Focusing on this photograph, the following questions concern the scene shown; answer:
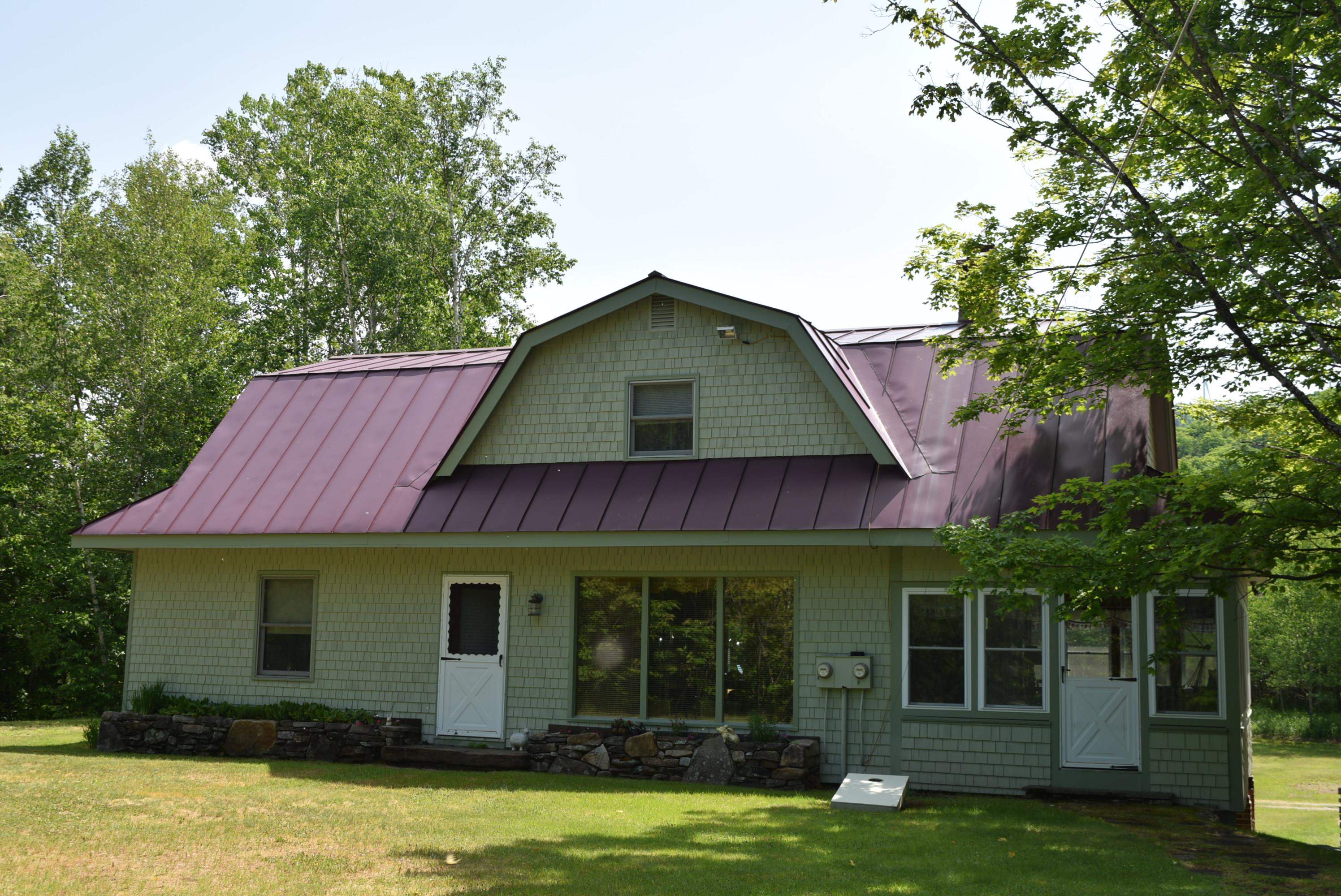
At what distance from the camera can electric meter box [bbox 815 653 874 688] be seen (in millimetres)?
12461

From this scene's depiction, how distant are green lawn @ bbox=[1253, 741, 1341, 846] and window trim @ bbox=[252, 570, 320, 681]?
12096 mm

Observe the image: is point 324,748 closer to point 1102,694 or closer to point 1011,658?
point 1011,658

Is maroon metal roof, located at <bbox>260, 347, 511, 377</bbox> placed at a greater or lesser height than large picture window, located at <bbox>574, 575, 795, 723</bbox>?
greater

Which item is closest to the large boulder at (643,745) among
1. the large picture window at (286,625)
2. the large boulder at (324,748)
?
the large boulder at (324,748)

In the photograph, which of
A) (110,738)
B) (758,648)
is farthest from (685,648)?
(110,738)

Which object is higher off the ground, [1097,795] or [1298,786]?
[1097,795]

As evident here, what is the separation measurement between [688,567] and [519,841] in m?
5.28

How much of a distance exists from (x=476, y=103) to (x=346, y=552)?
19.6m

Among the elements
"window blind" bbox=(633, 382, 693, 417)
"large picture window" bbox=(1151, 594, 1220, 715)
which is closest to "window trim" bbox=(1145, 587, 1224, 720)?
"large picture window" bbox=(1151, 594, 1220, 715)

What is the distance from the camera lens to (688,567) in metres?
13.5

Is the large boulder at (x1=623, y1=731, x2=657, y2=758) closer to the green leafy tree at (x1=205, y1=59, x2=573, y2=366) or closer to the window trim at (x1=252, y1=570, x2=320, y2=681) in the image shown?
the window trim at (x1=252, y1=570, x2=320, y2=681)

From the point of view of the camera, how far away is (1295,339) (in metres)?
9.12

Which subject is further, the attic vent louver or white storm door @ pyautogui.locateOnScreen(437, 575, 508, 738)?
the attic vent louver

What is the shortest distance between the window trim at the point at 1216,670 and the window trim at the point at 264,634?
10.0m
